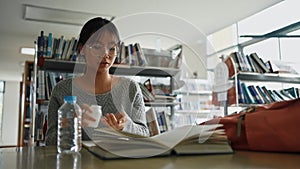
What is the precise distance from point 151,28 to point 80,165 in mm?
468

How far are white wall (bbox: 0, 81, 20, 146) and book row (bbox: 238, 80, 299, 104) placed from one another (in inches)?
318

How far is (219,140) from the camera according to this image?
69 cm

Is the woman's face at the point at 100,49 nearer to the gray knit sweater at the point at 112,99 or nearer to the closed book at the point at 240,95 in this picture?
the gray knit sweater at the point at 112,99

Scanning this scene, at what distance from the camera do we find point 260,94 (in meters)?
3.34

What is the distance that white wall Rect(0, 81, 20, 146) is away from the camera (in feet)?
30.5

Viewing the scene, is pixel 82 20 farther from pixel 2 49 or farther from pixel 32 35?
pixel 2 49

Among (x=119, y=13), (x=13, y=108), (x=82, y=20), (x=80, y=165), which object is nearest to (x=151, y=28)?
(x=80, y=165)

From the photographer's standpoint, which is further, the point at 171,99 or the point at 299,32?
the point at 299,32

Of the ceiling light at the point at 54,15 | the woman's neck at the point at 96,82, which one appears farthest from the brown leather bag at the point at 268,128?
the ceiling light at the point at 54,15

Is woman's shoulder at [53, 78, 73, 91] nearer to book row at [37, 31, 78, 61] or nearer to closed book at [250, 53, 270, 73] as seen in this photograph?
book row at [37, 31, 78, 61]

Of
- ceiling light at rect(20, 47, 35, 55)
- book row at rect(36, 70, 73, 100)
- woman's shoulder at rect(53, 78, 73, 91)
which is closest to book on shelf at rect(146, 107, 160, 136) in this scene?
woman's shoulder at rect(53, 78, 73, 91)

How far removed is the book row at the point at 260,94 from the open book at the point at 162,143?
267cm

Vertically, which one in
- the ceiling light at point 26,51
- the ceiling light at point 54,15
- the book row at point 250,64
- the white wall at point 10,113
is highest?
the ceiling light at point 54,15

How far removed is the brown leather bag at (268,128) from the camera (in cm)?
66
